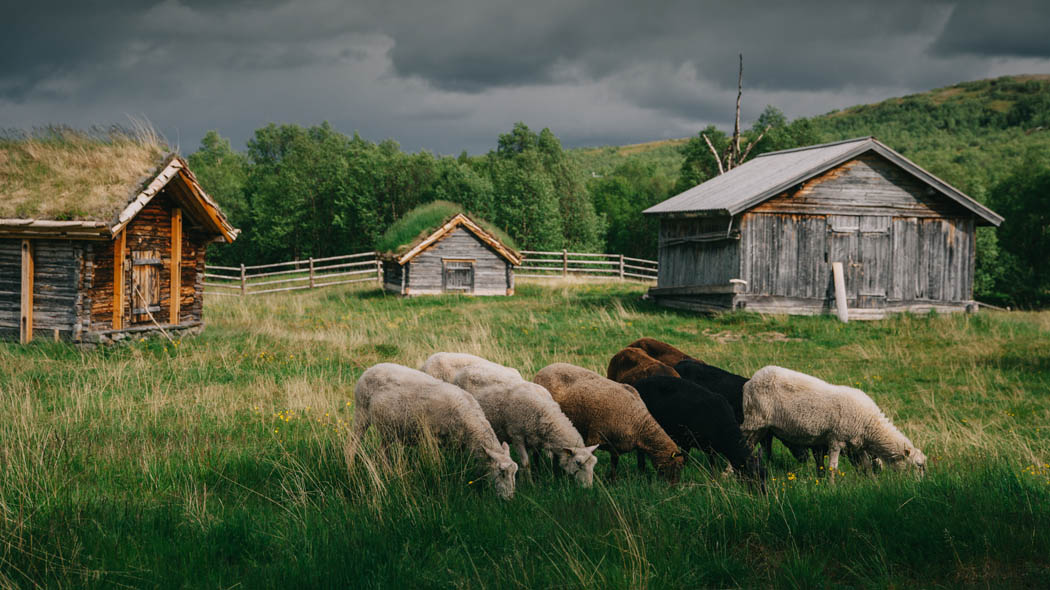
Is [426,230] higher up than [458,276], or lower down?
higher up

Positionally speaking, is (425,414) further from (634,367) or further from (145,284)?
(145,284)

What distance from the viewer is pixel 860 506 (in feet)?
16.0

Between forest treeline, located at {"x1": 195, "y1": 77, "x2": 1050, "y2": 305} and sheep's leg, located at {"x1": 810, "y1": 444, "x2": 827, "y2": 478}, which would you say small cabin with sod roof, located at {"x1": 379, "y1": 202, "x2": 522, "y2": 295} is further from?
sheep's leg, located at {"x1": 810, "y1": 444, "x2": 827, "y2": 478}

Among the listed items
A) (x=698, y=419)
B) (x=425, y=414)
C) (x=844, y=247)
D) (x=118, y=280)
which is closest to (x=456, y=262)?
(x=844, y=247)

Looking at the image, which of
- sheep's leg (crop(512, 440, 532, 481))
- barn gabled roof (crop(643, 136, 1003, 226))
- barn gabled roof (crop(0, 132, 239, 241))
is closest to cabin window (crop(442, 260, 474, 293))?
barn gabled roof (crop(643, 136, 1003, 226))

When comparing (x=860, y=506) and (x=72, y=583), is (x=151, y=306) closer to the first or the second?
(x=72, y=583)

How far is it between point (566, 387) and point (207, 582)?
399 centimetres

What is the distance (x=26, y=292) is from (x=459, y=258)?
17.0 m

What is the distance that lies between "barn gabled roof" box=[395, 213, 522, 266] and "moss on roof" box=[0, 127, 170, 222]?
1330cm

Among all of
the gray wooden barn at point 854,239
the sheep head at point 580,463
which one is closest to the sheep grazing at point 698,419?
the sheep head at point 580,463

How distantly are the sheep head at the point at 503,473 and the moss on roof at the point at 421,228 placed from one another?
22.9 metres

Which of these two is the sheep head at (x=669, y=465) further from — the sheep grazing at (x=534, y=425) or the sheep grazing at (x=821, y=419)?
the sheep grazing at (x=821, y=419)

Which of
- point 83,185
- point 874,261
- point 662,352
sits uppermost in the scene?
point 83,185

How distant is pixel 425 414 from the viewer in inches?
241
